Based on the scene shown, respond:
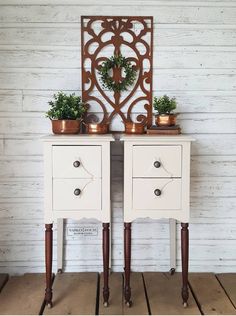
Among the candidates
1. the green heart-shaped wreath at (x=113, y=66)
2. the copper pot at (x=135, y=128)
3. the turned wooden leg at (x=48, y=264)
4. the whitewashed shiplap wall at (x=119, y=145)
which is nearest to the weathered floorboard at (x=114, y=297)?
the whitewashed shiplap wall at (x=119, y=145)

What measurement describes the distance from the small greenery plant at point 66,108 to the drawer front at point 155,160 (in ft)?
1.47

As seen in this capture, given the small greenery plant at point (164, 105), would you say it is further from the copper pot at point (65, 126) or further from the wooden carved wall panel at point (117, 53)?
the copper pot at point (65, 126)

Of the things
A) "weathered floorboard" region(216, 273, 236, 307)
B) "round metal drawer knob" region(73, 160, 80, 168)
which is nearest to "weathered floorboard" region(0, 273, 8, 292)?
"round metal drawer knob" region(73, 160, 80, 168)

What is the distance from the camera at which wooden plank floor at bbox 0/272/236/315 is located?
6.86 ft

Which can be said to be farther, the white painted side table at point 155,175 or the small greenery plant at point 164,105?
the small greenery plant at point 164,105

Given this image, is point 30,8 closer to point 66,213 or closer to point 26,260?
point 66,213

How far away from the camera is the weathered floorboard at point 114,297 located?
2.08m

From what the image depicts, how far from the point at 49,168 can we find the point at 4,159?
0.56 metres

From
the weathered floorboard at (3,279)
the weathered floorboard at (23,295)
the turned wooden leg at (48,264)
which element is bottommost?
the weathered floorboard at (23,295)

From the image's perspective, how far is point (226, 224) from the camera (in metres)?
2.58

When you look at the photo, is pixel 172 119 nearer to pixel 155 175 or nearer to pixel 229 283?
pixel 155 175

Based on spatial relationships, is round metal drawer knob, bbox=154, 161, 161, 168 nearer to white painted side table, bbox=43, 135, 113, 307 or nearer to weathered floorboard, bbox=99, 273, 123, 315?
white painted side table, bbox=43, 135, 113, 307

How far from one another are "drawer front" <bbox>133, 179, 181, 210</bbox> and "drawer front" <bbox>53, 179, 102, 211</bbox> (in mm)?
204

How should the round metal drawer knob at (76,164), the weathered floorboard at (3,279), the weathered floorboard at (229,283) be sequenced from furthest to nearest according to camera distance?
Answer: the weathered floorboard at (3,279), the weathered floorboard at (229,283), the round metal drawer knob at (76,164)
